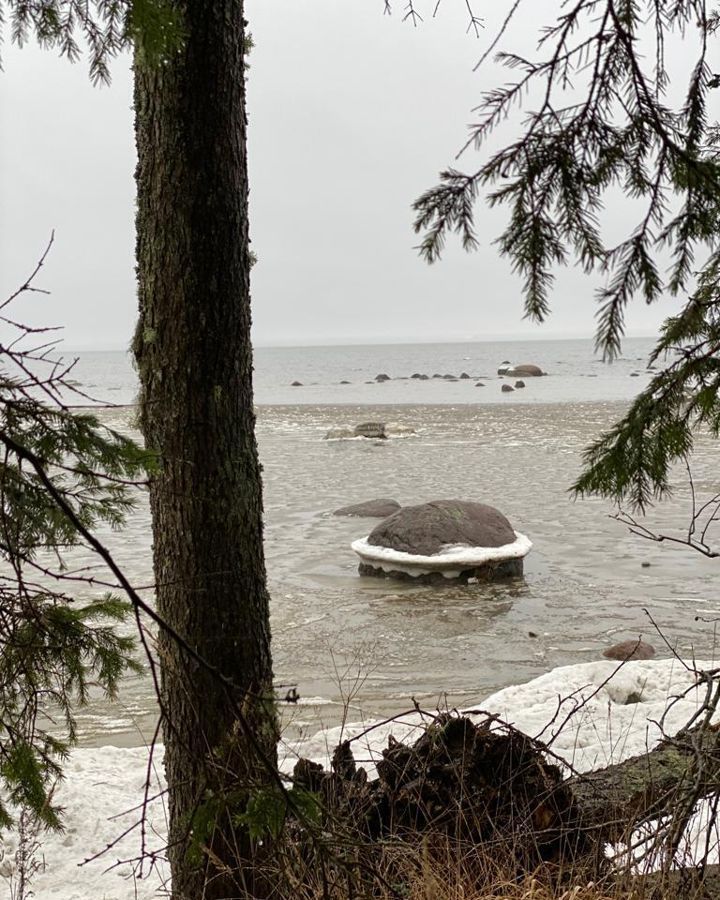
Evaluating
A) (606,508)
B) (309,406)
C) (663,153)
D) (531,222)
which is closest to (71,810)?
(531,222)

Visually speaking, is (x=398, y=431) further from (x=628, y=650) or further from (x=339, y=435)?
(x=628, y=650)

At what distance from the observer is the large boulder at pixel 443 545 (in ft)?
36.7

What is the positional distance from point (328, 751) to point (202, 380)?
236cm

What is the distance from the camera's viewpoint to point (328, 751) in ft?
15.5

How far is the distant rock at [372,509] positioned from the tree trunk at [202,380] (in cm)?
1200

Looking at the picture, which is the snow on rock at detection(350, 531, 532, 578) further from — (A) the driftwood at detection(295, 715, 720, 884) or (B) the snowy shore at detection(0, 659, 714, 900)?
(A) the driftwood at detection(295, 715, 720, 884)

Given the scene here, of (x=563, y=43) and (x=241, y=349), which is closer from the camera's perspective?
(x=563, y=43)

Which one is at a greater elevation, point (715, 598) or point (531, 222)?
point (531, 222)

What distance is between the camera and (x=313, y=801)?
1.80 m

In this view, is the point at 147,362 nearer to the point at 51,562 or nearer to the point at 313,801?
the point at 313,801

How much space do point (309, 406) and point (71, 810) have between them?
41177 mm

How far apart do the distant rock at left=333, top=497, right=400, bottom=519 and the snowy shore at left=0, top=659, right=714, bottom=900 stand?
8.60 metres

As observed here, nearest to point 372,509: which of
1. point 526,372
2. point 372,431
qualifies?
point 372,431

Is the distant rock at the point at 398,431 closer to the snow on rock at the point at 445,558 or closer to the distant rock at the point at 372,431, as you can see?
the distant rock at the point at 372,431
